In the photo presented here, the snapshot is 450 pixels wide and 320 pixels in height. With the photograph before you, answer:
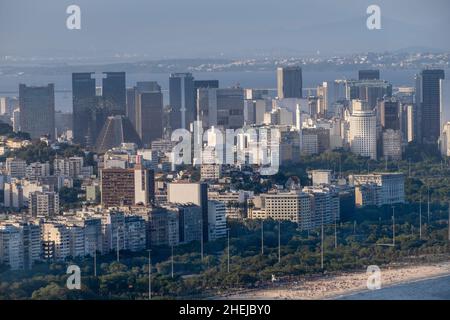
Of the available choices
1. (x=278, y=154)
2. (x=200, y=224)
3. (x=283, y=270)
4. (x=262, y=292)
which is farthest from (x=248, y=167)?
(x=262, y=292)

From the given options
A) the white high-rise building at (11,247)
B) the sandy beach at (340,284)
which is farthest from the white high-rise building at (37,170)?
the sandy beach at (340,284)

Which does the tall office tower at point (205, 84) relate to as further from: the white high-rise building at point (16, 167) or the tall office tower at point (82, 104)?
the white high-rise building at point (16, 167)

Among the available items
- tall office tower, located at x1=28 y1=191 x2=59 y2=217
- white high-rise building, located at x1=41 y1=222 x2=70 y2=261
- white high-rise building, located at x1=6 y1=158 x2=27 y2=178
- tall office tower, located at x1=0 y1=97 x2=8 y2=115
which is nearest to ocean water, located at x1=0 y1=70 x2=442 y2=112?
tall office tower, located at x1=0 y1=97 x2=8 y2=115

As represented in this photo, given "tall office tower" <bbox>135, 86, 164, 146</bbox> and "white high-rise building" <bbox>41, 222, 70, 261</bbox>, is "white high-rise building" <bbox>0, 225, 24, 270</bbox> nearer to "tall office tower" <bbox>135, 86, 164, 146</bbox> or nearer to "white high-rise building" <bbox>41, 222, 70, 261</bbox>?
"white high-rise building" <bbox>41, 222, 70, 261</bbox>

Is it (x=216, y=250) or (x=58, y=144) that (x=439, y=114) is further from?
(x=216, y=250)

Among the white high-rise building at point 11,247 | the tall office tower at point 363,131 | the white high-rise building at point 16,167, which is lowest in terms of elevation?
the white high-rise building at point 11,247
